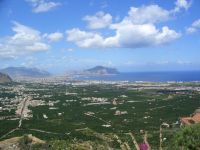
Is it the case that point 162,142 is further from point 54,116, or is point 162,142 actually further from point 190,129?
point 54,116

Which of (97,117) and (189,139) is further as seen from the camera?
(97,117)

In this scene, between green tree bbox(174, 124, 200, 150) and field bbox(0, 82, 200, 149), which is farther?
field bbox(0, 82, 200, 149)

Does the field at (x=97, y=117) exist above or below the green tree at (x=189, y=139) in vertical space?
below

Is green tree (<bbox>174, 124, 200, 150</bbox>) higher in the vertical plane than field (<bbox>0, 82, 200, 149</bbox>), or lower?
higher

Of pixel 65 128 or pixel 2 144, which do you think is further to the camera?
pixel 65 128

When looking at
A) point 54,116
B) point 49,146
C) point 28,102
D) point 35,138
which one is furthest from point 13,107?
point 49,146

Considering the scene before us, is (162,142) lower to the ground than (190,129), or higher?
lower

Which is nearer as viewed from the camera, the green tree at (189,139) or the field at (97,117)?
the green tree at (189,139)

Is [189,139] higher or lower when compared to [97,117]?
higher
